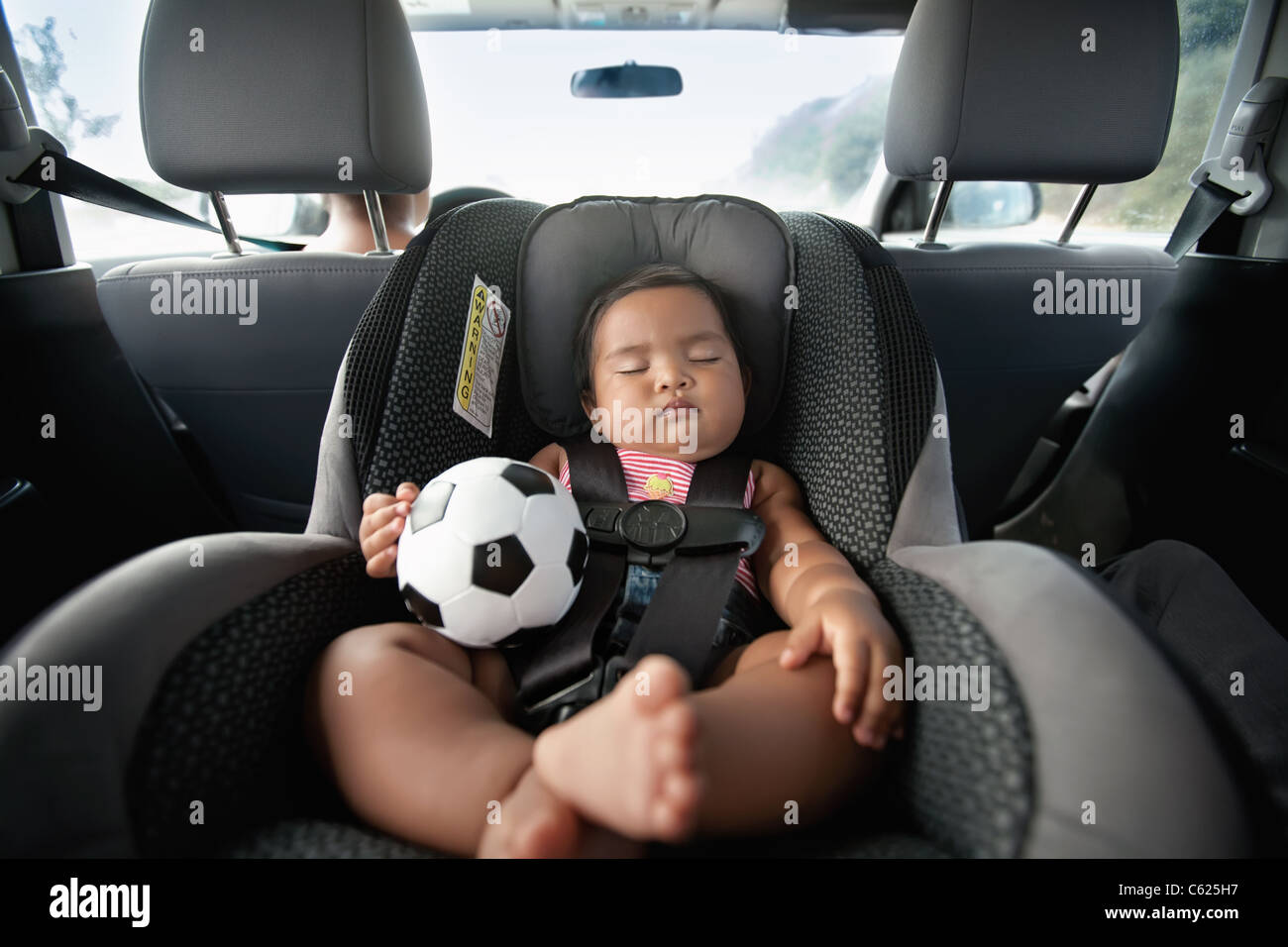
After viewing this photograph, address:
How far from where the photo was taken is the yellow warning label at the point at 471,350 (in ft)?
4.14

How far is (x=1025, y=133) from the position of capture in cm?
140

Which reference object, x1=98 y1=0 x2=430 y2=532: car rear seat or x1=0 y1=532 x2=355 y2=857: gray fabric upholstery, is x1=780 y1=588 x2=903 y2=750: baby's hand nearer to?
x1=0 y1=532 x2=355 y2=857: gray fabric upholstery

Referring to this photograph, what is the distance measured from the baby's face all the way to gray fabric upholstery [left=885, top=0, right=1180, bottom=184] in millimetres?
660

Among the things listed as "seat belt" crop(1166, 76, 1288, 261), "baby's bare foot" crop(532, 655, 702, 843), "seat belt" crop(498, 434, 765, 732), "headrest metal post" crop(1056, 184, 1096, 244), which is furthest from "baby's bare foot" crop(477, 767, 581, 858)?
"seat belt" crop(1166, 76, 1288, 261)

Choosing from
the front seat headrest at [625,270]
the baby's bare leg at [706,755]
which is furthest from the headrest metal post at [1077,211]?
the baby's bare leg at [706,755]

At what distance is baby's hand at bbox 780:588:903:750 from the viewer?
2.63 feet

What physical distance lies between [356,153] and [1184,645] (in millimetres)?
1970

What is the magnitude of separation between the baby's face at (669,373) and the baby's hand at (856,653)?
46cm

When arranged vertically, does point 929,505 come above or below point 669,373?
below

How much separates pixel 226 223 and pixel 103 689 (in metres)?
1.26

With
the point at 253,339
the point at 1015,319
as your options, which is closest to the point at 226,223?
the point at 253,339

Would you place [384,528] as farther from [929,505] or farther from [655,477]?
[929,505]

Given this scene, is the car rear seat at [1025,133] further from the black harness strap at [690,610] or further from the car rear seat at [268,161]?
the car rear seat at [268,161]
